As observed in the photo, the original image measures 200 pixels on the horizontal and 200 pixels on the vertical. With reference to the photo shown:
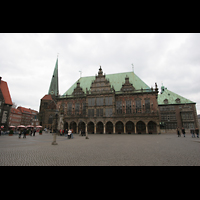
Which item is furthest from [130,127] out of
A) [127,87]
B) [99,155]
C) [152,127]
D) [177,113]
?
[99,155]

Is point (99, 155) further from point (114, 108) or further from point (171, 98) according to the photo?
point (171, 98)

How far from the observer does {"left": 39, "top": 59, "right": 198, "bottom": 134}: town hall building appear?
99.5ft

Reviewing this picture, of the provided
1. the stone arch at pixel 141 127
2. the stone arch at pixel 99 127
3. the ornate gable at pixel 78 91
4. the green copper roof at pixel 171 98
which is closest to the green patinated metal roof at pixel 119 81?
the ornate gable at pixel 78 91

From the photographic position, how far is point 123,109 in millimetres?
31891

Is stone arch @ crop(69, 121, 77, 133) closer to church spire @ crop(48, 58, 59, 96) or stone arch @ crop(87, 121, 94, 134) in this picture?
stone arch @ crop(87, 121, 94, 134)

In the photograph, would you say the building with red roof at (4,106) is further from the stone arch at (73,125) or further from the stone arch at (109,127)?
the stone arch at (109,127)

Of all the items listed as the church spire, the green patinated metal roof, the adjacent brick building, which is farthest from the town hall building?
the church spire

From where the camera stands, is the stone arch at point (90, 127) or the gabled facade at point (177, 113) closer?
the stone arch at point (90, 127)

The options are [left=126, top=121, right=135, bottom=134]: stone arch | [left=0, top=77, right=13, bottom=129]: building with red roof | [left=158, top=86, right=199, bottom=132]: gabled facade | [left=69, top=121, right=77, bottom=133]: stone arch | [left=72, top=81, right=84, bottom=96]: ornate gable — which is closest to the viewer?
[left=126, top=121, right=135, bottom=134]: stone arch

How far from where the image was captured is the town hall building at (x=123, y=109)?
1194 inches

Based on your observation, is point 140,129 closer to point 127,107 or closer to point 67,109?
point 127,107

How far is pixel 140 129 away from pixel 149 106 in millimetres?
6008
